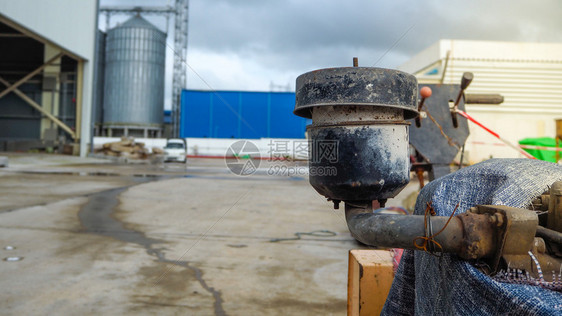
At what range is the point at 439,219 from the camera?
28.6 inches

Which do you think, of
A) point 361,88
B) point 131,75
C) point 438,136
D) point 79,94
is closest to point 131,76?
point 131,75

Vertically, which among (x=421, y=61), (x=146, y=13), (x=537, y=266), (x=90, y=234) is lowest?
(x=90, y=234)

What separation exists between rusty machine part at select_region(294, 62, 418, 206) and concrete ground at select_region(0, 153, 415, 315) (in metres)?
1.49

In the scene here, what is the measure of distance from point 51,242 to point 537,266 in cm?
381

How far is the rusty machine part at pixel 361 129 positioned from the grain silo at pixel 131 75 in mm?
27974

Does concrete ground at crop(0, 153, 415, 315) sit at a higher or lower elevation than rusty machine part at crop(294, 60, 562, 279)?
lower

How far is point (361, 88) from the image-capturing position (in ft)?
2.87

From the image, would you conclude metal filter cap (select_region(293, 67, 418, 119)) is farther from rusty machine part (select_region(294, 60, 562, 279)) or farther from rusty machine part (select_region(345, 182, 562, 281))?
rusty machine part (select_region(345, 182, 562, 281))

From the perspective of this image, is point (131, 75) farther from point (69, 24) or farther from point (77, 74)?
point (69, 24)

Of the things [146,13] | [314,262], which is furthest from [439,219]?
[146,13]

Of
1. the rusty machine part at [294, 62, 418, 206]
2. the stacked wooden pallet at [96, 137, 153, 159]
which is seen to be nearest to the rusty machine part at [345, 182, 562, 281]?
the rusty machine part at [294, 62, 418, 206]

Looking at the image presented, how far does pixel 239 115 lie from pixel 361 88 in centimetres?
2705

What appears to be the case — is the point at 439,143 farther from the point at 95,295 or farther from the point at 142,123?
the point at 142,123

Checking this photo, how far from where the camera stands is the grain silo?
1048 inches
